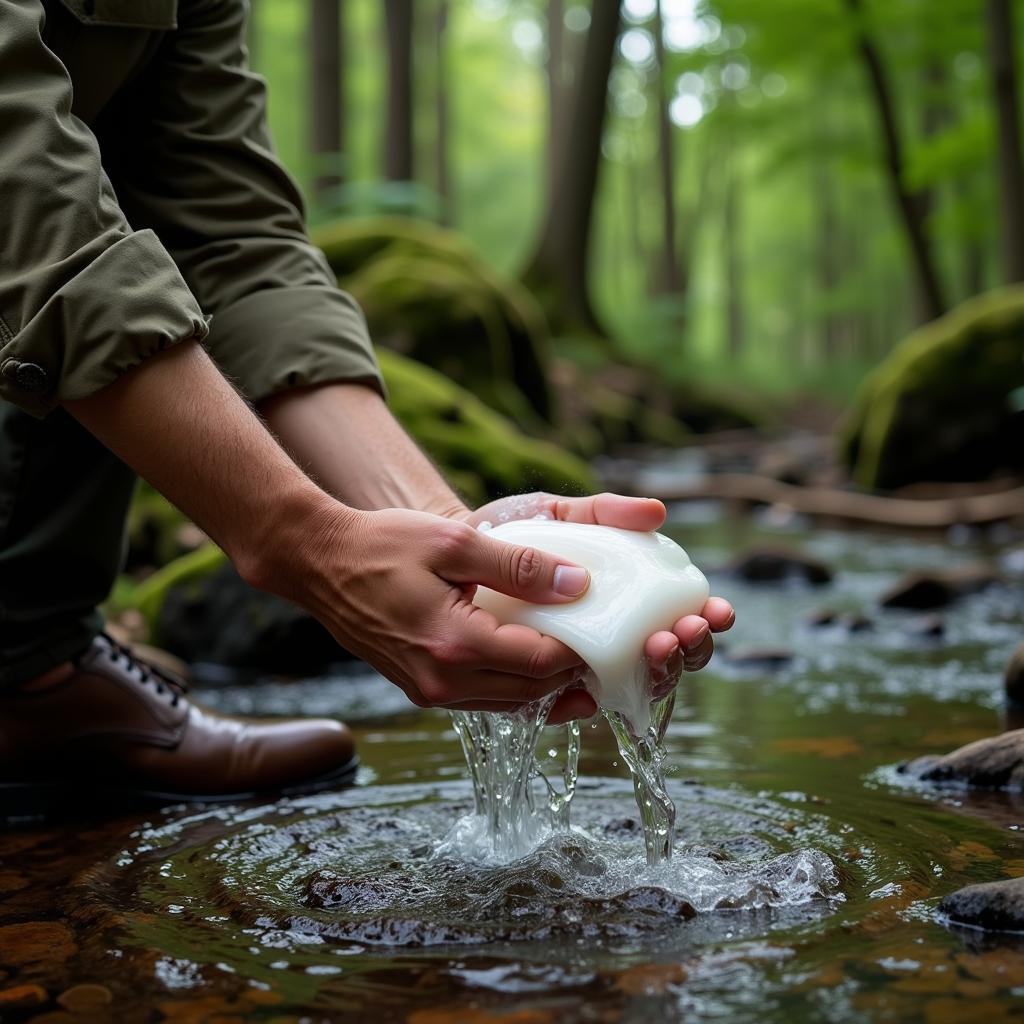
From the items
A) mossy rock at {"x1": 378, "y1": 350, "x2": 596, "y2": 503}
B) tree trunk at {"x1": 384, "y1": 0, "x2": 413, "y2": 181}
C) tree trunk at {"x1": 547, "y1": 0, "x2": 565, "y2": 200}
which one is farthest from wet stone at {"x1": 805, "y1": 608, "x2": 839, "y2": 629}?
tree trunk at {"x1": 547, "y1": 0, "x2": 565, "y2": 200}

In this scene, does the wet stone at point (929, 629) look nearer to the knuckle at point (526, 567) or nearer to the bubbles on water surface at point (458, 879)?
the bubbles on water surface at point (458, 879)

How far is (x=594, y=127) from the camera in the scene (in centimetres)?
1717

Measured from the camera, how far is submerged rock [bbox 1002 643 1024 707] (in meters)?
3.57

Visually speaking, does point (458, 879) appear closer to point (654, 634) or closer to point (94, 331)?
point (654, 634)

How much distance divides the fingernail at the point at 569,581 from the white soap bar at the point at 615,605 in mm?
25

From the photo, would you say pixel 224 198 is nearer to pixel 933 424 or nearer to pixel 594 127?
pixel 933 424

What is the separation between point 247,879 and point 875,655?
2.90 m

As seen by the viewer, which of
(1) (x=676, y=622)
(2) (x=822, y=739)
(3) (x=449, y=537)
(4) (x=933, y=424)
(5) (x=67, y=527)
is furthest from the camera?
(4) (x=933, y=424)

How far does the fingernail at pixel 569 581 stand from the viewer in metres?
2.02

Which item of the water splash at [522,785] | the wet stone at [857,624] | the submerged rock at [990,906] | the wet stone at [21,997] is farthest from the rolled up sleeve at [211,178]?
the wet stone at [857,624]

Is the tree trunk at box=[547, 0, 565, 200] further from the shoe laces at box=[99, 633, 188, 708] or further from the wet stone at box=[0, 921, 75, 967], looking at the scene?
the wet stone at box=[0, 921, 75, 967]

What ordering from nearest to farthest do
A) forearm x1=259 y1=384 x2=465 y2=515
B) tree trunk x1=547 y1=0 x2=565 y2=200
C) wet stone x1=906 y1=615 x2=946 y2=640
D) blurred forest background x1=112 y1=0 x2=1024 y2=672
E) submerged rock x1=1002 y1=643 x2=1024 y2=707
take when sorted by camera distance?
forearm x1=259 y1=384 x2=465 y2=515 < submerged rock x1=1002 y1=643 x2=1024 y2=707 < wet stone x1=906 y1=615 x2=946 y2=640 < blurred forest background x1=112 y1=0 x2=1024 y2=672 < tree trunk x1=547 y1=0 x2=565 y2=200

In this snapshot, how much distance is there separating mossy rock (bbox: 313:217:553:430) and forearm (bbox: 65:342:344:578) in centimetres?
784

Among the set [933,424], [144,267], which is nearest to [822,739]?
[144,267]
